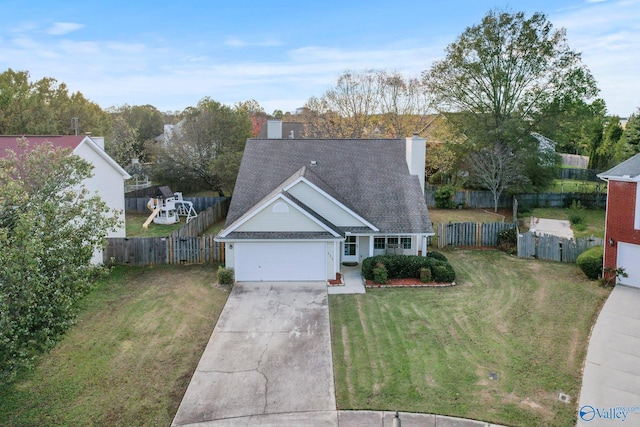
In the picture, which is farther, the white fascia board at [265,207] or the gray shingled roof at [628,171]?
the white fascia board at [265,207]

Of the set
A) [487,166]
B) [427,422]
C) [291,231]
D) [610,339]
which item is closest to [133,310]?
[291,231]

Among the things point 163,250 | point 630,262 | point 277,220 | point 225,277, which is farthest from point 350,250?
point 630,262

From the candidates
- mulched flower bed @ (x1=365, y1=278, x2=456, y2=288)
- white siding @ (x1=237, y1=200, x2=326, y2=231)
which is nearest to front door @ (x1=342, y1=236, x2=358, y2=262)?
mulched flower bed @ (x1=365, y1=278, x2=456, y2=288)

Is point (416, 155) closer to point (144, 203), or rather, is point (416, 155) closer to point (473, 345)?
point (473, 345)

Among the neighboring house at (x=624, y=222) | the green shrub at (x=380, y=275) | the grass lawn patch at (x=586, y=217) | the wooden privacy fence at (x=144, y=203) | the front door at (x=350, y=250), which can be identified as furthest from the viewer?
the wooden privacy fence at (x=144, y=203)

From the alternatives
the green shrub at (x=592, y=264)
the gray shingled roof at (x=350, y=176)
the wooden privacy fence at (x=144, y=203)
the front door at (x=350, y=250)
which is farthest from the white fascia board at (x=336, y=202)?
the wooden privacy fence at (x=144, y=203)

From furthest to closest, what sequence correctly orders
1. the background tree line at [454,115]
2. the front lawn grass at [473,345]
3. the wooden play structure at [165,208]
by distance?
the background tree line at [454,115] → the wooden play structure at [165,208] → the front lawn grass at [473,345]

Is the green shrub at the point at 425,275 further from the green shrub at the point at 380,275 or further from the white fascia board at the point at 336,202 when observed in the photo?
the white fascia board at the point at 336,202
